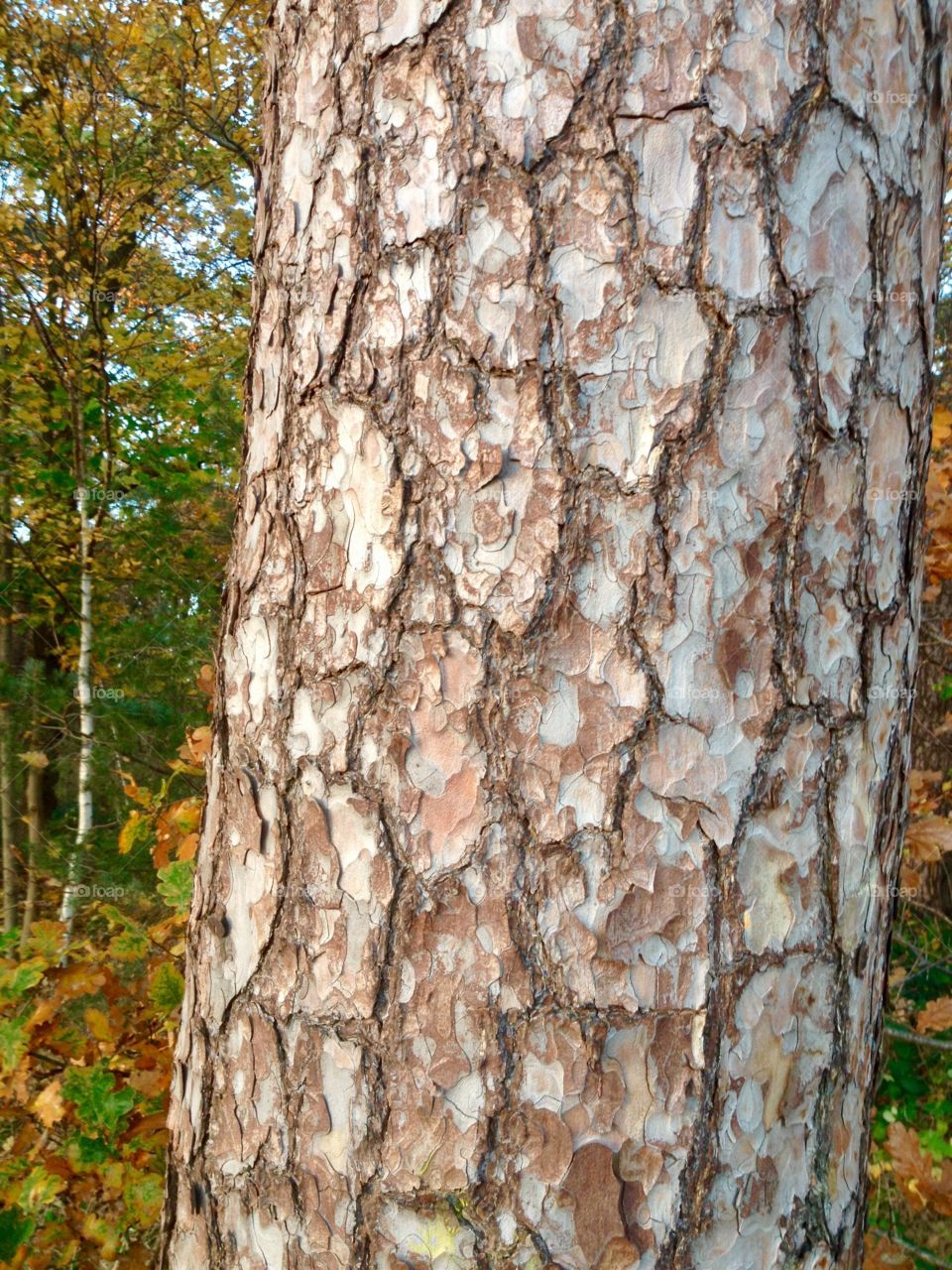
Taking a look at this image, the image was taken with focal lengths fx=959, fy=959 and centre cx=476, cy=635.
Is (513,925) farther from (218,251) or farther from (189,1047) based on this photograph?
(218,251)

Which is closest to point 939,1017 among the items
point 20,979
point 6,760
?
point 20,979

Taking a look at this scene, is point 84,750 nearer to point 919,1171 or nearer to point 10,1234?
point 10,1234

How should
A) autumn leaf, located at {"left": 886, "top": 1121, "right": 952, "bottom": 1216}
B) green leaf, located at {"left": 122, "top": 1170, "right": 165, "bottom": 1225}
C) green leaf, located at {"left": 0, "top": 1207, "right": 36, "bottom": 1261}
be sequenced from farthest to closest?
1. autumn leaf, located at {"left": 886, "top": 1121, "right": 952, "bottom": 1216}
2. green leaf, located at {"left": 122, "top": 1170, "right": 165, "bottom": 1225}
3. green leaf, located at {"left": 0, "top": 1207, "right": 36, "bottom": 1261}

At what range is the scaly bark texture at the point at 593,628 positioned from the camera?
0.74 metres

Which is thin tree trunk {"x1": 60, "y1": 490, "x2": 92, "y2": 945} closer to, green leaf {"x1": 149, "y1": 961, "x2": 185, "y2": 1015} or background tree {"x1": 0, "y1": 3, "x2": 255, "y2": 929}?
background tree {"x1": 0, "y1": 3, "x2": 255, "y2": 929}

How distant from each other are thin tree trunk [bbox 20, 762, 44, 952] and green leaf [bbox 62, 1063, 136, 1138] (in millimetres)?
2891

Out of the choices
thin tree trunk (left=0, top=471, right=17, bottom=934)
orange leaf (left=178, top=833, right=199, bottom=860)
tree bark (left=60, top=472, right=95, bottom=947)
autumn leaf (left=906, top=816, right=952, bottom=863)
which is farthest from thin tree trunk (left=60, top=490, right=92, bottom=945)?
autumn leaf (left=906, top=816, right=952, bottom=863)

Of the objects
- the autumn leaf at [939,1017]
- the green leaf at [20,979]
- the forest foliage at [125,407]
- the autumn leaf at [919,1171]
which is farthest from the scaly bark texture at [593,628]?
the forest foliage at [125,407]

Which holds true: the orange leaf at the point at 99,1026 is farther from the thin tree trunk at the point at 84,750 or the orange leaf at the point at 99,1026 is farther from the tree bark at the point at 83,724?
the thin tree trunk at the point at 84,750

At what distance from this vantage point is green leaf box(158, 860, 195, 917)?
1722 millimetres

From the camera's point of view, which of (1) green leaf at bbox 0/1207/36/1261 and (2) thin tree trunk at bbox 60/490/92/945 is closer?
(1) green leaf at bbox 0/1207/36/1261

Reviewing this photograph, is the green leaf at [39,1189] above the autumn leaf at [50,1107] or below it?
below

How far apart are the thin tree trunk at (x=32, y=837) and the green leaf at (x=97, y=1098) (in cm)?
289

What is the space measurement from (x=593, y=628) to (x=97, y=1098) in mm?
1533
